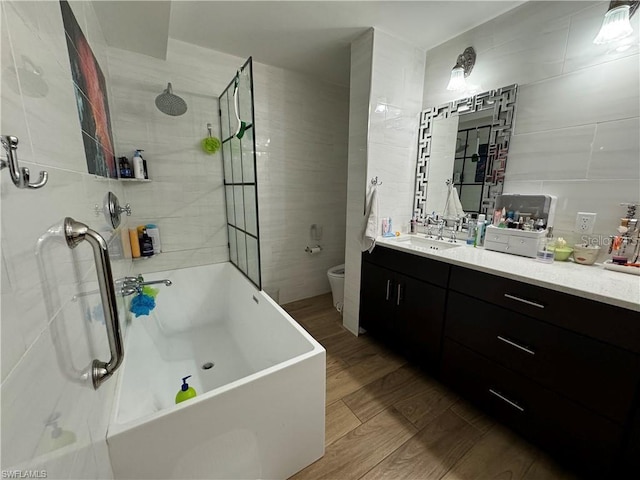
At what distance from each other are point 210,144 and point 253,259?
3.70 ft

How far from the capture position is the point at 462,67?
1873 millimetres

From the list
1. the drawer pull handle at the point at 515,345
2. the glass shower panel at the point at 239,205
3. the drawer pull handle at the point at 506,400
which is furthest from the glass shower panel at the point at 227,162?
the drawer pull handle at the point at 506,400

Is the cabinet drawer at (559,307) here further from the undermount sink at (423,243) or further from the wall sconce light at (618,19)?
the wall sconce light at (618,19)

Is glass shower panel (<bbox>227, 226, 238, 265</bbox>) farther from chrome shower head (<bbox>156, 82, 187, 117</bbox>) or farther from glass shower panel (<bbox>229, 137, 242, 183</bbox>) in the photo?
chrome shower head (<bbox>156, 82, 187, 117</bbox>)

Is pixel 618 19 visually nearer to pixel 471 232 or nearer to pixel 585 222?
pixel 585 222

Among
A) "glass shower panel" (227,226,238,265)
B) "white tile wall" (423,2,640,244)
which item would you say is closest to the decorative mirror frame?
"white tile wall" (423,2,640,244)

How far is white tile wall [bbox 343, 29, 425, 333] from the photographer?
1.92 m

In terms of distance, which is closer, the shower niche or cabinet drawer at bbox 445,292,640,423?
cabinet drawer at bbox 445,292,640,423

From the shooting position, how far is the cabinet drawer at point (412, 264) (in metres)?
1.56

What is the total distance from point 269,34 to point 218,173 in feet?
3.85

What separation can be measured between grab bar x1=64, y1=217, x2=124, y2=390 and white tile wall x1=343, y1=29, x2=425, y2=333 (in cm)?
168

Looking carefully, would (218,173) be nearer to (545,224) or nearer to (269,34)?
(269,34)

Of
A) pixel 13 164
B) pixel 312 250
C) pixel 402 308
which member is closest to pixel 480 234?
pixel 402 308

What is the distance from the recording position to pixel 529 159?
5.37 feet
